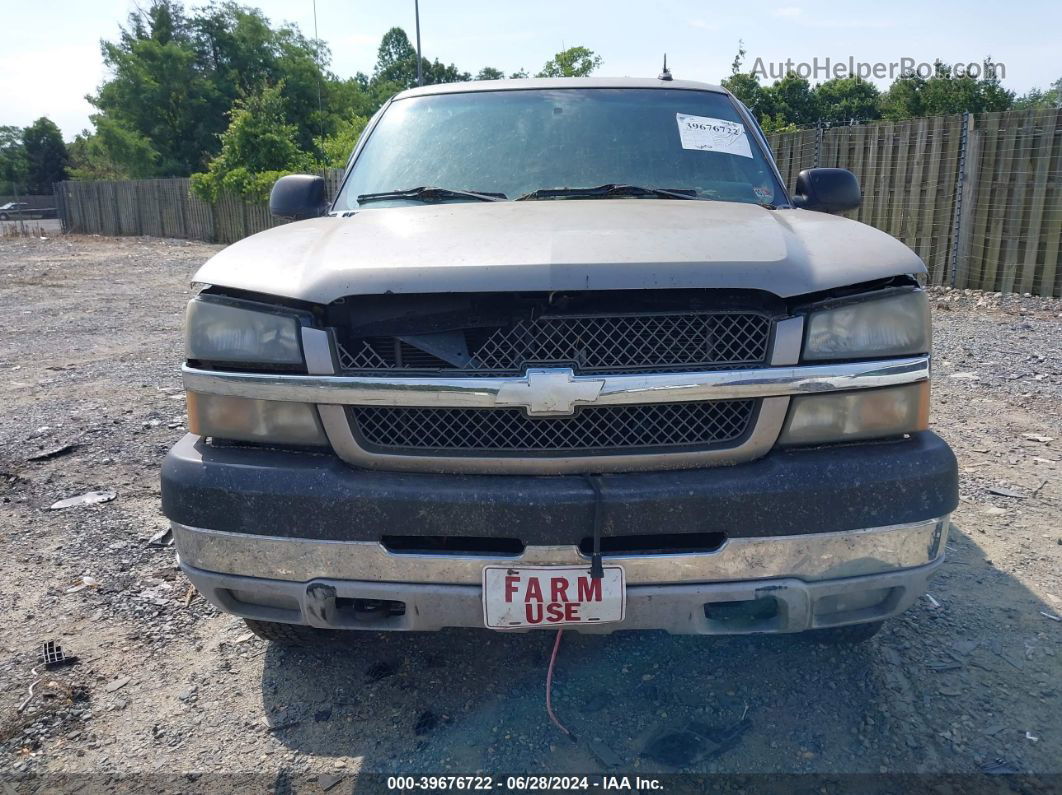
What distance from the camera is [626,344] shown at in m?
1.94

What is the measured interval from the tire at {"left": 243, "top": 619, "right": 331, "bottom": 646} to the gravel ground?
0.32 feet

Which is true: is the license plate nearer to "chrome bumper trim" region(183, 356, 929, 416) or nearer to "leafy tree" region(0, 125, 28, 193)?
"chrome bumper trim" region(183, 356, 929, 416)

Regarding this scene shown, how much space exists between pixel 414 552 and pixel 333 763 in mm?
709

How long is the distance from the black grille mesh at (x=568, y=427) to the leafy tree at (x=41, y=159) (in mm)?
80229

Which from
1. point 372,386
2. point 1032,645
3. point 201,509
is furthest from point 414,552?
point 1032,645

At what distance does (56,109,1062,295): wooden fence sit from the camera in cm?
870

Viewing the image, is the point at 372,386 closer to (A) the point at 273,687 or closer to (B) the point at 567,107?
(A) the point at 273,687

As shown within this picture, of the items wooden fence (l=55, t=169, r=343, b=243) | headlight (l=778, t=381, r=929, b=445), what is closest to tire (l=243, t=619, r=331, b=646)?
headlight (l=778, t=381, r=929, b=445)

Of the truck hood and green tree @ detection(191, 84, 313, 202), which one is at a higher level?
green tree @ detection(191, 84, 313, 202)

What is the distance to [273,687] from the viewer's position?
2.46m

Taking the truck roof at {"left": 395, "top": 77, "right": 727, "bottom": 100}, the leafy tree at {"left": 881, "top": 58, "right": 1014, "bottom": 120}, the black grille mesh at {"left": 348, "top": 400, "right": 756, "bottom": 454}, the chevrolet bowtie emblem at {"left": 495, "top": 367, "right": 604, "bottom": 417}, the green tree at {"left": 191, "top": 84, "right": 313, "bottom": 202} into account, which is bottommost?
the black grille mesh at {"left": 348, "top": 400, "right": 756, "bottom": 454}

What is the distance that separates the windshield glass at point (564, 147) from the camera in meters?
3.06

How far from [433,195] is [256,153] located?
2335 cm

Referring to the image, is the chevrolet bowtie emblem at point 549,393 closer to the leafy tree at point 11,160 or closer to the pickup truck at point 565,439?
the pickup truck at point 565,439
